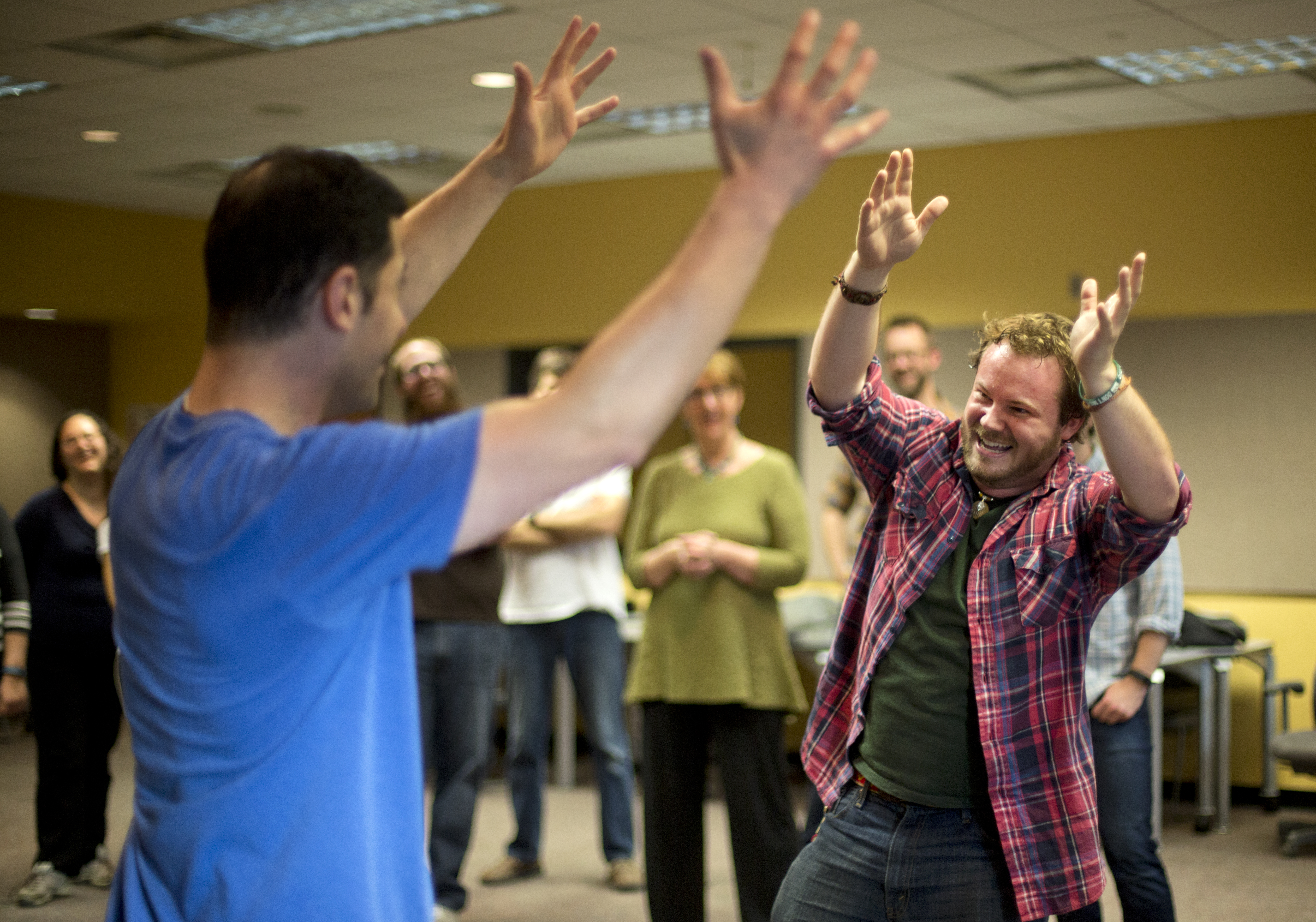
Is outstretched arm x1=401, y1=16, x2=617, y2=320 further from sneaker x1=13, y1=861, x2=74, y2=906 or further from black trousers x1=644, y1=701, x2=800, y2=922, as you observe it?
sneaker x1=13, y1=861, x2=74, y2=906

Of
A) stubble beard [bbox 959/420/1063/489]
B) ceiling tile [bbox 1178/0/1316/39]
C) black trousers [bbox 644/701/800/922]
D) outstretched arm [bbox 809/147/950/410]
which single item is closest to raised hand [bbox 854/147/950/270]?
outstretched arm [bbox 809/147/950/410]

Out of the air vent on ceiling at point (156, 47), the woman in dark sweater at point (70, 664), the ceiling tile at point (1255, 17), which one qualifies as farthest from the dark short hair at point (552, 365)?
the ceiling tile at point (1255, 17)

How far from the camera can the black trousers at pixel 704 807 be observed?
3.64 meters

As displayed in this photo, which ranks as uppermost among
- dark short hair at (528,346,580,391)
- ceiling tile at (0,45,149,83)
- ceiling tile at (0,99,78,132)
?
ceiling tile at (0,45,149,83)

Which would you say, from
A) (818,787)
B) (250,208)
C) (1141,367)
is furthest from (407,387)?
(1141,367)

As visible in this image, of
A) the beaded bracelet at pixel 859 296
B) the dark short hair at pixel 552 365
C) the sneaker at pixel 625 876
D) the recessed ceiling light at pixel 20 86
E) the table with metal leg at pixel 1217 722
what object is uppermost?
the recessed ceiling light at pixel 20 86

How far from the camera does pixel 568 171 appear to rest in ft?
24.7

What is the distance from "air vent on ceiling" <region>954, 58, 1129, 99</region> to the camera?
5410mm

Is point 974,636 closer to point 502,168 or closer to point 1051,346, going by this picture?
point 1051,346

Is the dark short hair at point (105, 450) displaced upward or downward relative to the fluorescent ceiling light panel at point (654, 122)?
downward

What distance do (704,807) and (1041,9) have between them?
288 cm

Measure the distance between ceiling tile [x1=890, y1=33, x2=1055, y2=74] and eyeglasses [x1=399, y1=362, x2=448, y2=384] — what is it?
7.17 ft

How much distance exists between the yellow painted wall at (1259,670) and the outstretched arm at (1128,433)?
15.3 feet

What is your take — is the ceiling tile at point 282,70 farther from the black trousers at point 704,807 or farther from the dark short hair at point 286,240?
the dark short hair at point 286,240
